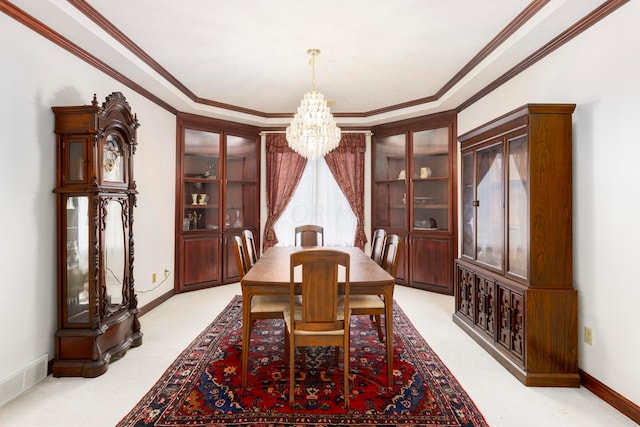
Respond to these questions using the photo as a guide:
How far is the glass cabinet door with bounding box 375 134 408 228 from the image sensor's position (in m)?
5.47

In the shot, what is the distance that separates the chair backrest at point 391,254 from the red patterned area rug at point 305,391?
0.69m

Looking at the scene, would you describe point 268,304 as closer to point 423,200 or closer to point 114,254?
point 114,254

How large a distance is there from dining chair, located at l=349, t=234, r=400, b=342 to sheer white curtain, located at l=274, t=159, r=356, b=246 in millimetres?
2434

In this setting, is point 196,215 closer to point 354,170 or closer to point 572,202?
point 354,170

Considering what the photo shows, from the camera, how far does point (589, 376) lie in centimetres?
240

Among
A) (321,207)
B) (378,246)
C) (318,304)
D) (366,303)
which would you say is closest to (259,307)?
(318,304)

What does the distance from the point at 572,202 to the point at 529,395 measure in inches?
54.7

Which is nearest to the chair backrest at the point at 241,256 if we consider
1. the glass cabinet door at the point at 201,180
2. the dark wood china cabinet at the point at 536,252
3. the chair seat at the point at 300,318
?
the chair seat at the point at 300,318

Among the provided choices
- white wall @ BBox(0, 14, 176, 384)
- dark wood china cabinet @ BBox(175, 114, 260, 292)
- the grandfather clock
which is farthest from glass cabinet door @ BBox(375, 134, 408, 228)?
white wall @ BBox(0, 14, 176, 384)

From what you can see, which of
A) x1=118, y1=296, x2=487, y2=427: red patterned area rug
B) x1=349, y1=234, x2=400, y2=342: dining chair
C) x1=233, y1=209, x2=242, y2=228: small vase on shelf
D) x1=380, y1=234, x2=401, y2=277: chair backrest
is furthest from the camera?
x1=233, y1=209, x2=242, y2=228: small vase on shelf

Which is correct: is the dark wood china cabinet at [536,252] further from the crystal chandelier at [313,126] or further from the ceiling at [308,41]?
the crystal chandelier at [313,126]

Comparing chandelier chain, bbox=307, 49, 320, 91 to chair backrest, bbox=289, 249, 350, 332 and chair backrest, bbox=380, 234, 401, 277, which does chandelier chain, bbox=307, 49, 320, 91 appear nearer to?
chair backrest, bbox=380, 234, 401, 277

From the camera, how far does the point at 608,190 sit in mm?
2285

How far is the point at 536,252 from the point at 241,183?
4296 millimetres
